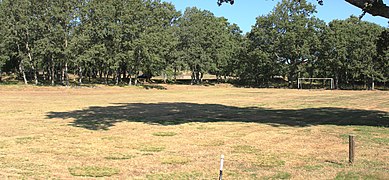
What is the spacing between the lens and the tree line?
49500mm

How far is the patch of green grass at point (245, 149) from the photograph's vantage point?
10.6 metres

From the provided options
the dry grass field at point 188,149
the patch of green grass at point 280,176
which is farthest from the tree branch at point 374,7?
the patch of green grass at point 280,176

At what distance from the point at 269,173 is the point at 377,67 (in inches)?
2438

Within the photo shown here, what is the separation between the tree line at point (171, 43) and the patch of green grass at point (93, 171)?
42.8 meters

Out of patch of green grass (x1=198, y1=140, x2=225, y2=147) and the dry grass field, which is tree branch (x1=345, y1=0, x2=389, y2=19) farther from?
patch of green grass (x1=198, y1=140, x2=225, y2=147)

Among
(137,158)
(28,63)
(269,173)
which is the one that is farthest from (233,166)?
(28,63)

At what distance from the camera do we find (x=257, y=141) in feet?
40.2

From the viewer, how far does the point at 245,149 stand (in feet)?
35.9

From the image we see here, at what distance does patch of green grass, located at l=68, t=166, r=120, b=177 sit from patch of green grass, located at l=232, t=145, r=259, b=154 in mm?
3832

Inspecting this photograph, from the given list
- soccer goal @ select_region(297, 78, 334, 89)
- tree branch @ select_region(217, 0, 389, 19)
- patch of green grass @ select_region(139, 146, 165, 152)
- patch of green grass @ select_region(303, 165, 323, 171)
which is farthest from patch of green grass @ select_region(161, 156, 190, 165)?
soccer goal @ select_region(297, 78, 334, 89)

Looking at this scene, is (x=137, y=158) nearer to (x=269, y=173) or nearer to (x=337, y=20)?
(x=269, y=173)

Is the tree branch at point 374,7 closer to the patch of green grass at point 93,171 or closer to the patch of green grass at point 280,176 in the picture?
the patch of green grass at point 280,176

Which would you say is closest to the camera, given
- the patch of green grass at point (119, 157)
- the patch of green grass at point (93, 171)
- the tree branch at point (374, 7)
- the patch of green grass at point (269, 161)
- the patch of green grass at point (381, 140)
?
the patch of green grass at point (93, 171)

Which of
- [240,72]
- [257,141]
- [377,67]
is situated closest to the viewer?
[257,141]
